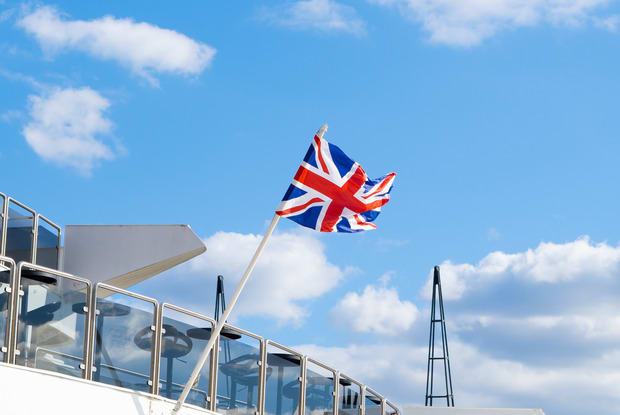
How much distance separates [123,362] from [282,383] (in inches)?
140

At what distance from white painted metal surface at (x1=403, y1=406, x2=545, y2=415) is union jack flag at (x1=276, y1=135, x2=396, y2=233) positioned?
1096 centimetres

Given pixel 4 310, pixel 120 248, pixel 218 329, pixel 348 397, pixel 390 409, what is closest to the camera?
pixel 4 310

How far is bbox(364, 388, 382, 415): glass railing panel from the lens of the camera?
18.0m

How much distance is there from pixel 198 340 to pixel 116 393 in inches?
59.9

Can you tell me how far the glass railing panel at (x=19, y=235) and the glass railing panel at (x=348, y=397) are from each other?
7.28 meters

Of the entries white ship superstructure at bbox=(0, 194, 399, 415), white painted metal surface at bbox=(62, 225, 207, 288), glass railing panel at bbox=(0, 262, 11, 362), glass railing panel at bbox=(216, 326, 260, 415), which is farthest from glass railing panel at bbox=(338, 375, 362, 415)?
glass railing panel at bbox=(0, 262, 11, 362)

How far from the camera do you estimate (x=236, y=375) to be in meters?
14.5

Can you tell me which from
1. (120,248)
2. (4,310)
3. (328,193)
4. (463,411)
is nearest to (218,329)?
(328,193)

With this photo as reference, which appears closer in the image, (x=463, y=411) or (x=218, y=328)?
(x=218, y=328)

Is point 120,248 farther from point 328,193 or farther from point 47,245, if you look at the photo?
point 328,193

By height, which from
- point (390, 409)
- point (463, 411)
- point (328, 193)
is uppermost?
point (328, 193)

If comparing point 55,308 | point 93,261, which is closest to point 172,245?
point 93,261

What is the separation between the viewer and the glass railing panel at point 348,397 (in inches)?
670

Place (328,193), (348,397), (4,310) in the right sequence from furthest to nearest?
1. (348,397)
2. (328,193)
3. (4,310)
